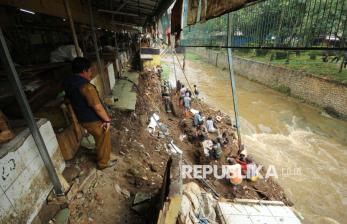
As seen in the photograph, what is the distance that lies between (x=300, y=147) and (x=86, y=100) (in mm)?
9475

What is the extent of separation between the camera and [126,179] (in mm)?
3480

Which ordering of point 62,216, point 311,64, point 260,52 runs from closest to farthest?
point 62,216, point 311,64, point 260,52

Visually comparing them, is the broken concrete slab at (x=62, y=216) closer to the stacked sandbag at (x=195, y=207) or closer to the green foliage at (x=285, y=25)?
the stacked sandbag at (x=195, y=207)

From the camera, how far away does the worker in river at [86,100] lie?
2676 mm

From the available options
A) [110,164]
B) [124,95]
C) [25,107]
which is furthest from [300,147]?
[25,107]

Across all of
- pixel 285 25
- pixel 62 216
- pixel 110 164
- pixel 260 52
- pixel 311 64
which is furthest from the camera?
pixel 260 52

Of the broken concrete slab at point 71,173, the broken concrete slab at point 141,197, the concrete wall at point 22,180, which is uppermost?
the concrete wall at point 22,180

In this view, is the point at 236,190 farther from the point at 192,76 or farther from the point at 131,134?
the point at 192,76

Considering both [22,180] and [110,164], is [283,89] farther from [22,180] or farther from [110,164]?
[22,180]

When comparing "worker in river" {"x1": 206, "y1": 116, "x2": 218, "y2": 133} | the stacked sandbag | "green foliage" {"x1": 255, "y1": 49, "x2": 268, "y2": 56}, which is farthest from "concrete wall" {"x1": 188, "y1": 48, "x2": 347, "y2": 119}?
the stacked sandbag

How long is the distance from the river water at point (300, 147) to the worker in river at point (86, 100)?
617 centimetres

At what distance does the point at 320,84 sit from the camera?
461 inches

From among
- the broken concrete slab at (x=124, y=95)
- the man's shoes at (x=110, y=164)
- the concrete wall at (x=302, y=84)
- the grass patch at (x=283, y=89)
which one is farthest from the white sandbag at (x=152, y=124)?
the grass patch at (x=283, y=89)

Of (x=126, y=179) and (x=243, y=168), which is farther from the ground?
(x=126, y=179)
